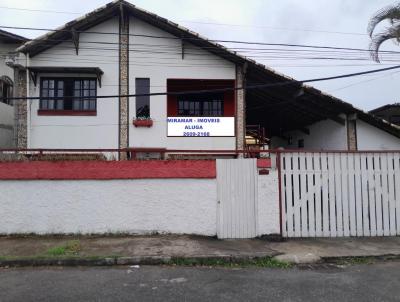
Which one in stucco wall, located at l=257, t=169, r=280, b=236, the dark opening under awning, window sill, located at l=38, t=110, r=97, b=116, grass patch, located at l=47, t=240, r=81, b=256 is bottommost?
grass patch, located at l=47, t=240, r=81, b=256

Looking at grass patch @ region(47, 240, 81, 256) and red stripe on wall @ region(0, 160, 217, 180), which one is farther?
red stripe on wall @ region(0, 160, 217, 180)

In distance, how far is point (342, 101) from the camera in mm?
15539

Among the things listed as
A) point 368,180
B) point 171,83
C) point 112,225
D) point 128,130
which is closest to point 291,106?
point 171,83

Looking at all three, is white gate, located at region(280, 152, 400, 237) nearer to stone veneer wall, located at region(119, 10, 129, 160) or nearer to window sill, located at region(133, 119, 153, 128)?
window sill, located at region(133, 119, 153, 128)

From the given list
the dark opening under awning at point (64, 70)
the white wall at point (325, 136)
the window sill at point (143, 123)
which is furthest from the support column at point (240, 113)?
the dark opening under awning at point (64, 70)

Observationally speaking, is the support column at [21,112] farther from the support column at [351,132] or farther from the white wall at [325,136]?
the support column at [351,132]

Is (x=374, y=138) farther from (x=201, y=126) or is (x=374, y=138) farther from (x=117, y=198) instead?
(x=117, y=198)

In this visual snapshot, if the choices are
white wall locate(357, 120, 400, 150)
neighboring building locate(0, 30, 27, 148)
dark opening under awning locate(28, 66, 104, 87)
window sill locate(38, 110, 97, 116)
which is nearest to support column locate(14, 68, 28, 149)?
dark opening under awning locate(28, 66, 104, 87)

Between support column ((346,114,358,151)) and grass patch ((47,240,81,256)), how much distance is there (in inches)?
477

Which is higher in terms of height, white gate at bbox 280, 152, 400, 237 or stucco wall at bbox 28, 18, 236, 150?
stucco wall at bbox 28, 18, 236, 150

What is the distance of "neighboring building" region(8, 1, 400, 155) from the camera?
1505 cm

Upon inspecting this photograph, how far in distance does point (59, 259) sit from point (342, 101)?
41.0 feet

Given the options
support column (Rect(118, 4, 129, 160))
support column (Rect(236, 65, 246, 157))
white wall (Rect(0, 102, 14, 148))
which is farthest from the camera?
white wall (Rect(0, 102, 14, 148))

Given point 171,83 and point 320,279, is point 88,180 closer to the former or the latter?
point 320,279
